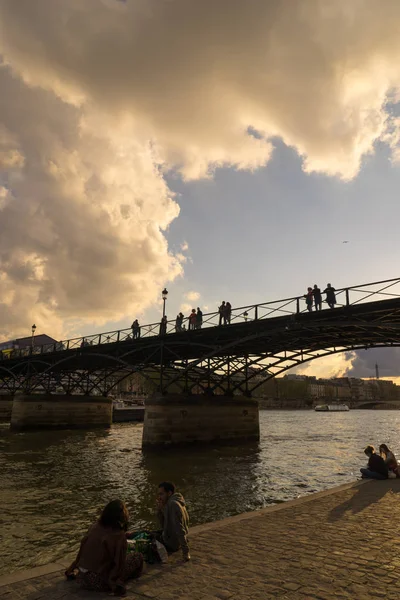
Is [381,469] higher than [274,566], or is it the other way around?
[381,469]

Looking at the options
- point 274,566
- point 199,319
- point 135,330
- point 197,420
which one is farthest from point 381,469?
point 135,330

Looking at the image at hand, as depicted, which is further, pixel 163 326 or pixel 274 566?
pixel 163 326

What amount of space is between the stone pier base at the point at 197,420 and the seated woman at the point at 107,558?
25.4m

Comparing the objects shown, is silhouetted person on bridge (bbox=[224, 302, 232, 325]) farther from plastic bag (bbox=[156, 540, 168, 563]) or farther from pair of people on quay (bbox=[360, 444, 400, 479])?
plastic bag (bbox=[156, 540, 168, 563])

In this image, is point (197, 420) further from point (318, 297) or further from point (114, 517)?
point (114, 517)

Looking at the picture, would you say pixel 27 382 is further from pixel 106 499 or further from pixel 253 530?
pixel 253 530

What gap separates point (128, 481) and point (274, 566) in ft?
47.4

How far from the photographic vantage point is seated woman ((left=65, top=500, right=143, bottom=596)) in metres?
5.43

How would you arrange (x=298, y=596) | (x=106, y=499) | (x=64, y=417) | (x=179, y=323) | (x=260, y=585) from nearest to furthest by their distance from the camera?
(x=298, y=596)
(x=260, y=585)
(x=106, y=499)
(x=179, y=323)
(x=64, y=417)

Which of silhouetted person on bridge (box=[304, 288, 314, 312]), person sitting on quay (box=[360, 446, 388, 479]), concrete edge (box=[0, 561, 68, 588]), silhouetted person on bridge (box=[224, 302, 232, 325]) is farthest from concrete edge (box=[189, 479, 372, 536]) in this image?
silhouetted person on bridge (box=[224, 302, 232, 325])

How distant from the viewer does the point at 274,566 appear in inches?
243

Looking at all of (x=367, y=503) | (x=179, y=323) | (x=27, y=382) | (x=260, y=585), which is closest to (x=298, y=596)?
(x=260, y=585)

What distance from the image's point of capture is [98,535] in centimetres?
565

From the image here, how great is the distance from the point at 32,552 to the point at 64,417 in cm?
4290
